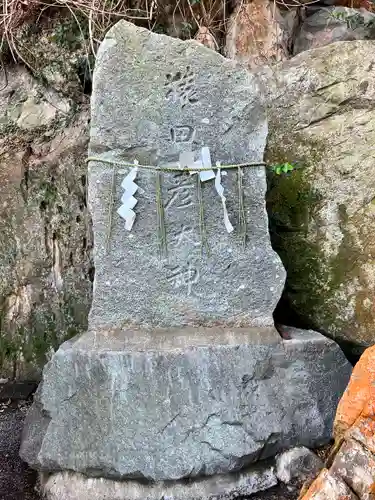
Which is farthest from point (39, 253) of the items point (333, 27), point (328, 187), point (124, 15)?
point (333, 27)

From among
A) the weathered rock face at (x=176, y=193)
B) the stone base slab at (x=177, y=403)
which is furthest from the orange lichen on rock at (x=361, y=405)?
the weathered rock face at (x=176, y=193)

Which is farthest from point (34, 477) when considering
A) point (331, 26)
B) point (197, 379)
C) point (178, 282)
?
point (331, 26)

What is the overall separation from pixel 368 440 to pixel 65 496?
1041 mm

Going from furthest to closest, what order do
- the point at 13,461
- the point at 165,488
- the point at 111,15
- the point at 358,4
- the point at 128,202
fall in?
the point at 358,4 < the point at 111,15 < the point at 13,461 < the point at 128,202 < the point at 165,488

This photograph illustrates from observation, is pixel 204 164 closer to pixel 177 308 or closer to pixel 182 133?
pixel 182 133

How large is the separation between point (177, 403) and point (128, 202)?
735 millimetres

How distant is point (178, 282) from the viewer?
1.93 metres

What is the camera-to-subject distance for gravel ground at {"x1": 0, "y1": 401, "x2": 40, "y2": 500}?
1.88m

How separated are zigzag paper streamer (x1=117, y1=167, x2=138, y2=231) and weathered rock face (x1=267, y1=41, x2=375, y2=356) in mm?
776

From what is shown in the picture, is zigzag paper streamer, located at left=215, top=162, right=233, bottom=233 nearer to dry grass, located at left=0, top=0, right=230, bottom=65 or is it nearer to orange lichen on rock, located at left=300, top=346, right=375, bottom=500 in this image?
orange lichen on rock, located at left=300, top=346, right=375, bottom=500

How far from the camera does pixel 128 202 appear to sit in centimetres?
191

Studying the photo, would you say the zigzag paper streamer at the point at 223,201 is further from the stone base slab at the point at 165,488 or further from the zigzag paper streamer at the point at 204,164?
the stone base slab at the point at 165,488

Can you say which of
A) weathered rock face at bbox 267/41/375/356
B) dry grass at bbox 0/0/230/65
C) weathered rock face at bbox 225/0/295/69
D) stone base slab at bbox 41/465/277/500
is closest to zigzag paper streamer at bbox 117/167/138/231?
weathered rock face at bbox 267/41/375/356

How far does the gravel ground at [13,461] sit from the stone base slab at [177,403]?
0.40 feet
